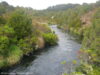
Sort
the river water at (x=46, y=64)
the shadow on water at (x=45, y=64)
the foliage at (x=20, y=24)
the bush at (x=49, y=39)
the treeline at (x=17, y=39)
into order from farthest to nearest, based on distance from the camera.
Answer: the bush at (x=49, y=39)
the foliage at (x=20, y=24)
the treeline at (x=17, y=39)
the shadow on water at (x=45, y=64)
the river water at (x=46, y=64)

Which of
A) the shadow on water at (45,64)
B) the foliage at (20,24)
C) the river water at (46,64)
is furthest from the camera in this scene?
the foliage at (20,24)

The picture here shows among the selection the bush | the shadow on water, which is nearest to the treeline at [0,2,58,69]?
the bush

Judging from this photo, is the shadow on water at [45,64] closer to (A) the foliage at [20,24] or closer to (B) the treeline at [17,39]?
(B) the treeline at [17,39]

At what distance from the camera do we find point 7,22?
169 ft

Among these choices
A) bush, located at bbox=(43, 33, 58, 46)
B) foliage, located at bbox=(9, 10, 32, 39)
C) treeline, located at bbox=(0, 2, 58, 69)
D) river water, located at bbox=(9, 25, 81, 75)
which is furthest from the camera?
bush, located at bbox=(43, 33, 58, 46)

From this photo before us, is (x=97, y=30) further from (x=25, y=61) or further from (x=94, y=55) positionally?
(x=25, y=61)

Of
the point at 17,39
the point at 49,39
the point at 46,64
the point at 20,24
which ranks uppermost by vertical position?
the point at 20,24

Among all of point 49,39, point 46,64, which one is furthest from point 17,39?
point 49,39

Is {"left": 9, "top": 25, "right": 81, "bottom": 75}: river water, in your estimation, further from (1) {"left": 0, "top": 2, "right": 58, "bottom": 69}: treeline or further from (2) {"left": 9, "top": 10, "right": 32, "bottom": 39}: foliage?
(2) {"left": 9, "top": 10, "right": 32, "bottom": 39}: foliage

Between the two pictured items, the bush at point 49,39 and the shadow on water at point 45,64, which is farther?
the bush at point 49,39

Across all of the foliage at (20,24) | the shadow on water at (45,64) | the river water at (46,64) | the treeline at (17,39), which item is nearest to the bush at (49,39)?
the treeline at (17,39)

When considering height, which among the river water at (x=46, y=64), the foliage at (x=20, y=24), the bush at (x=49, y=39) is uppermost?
the foliage at (x=20, y=24)

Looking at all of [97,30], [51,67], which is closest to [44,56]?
[51,67]

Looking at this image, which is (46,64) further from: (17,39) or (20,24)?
(20,24)
